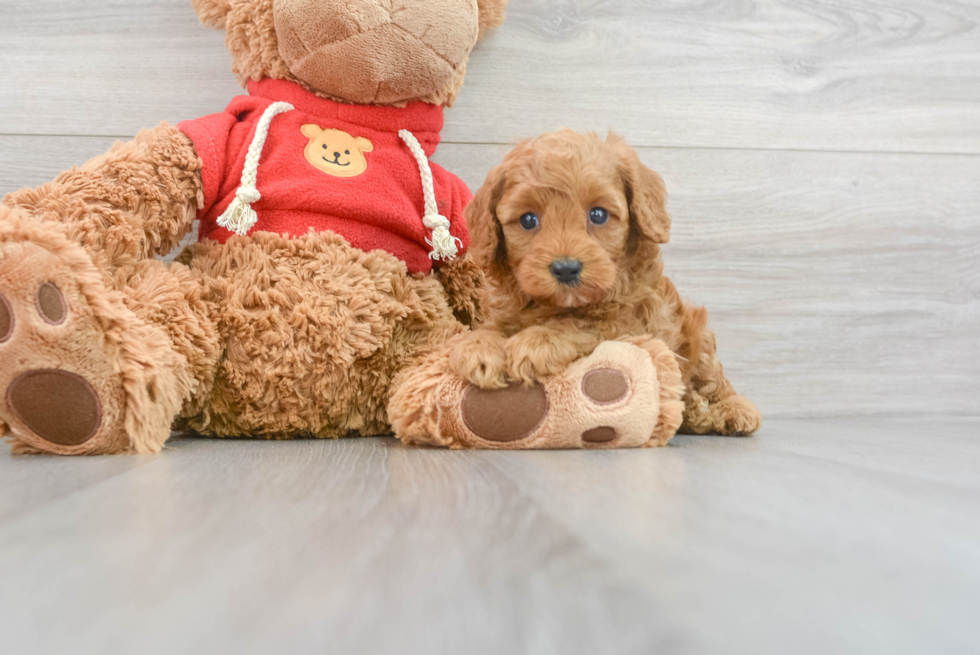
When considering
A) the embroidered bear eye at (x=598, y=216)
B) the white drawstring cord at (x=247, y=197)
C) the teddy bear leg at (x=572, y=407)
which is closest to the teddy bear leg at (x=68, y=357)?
the white drawstring cord at (x=247, y=197)

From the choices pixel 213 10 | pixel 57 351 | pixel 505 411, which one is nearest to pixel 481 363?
pixel 505 411

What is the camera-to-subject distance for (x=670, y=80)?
61.2 inches

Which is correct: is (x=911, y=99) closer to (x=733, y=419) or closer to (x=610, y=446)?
(x=733, y=419)

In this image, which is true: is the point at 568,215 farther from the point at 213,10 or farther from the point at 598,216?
the point at 213,10

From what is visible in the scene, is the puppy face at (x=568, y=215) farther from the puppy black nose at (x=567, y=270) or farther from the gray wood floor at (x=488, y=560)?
the gray wood floor at (x=488, y=560)

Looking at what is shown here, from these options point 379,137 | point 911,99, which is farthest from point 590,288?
point 911,99

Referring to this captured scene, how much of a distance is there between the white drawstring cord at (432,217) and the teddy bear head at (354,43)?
8cm

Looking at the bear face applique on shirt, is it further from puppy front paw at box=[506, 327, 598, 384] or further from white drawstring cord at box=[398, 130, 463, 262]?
puppy front paw at box=[506, 327, 598, 384]

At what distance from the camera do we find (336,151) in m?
1.20

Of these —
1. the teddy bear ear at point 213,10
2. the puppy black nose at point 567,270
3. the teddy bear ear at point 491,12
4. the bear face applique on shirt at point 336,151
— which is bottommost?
the puppy black nose at point 567,270

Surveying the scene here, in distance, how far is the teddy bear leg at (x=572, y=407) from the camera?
0.94 meters

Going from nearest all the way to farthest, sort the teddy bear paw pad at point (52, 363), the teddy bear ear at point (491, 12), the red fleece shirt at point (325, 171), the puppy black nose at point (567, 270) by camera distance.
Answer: the teddy bear paw pad at point (52, 363)
the puppy black nose at point (567, 270)
the red fleece shirt at point (325, 171)
the teddy bear ear at point (491, 12)

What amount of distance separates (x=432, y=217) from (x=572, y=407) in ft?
1.50

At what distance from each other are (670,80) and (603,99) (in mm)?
159
